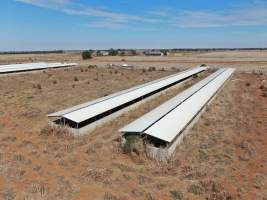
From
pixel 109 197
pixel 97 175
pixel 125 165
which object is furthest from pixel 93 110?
pixel 109 197

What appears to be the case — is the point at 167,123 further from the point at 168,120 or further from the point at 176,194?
the point at 176,194

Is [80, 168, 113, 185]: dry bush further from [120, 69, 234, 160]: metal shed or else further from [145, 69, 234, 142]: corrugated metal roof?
[145, 69, 234, 142]: corrugated metal roof

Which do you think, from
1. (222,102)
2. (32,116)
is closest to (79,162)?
(32,116)

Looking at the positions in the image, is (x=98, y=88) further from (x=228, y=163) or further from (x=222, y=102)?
(x=228, y=163)

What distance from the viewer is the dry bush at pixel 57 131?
16.7 meters

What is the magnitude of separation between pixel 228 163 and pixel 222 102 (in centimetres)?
1517

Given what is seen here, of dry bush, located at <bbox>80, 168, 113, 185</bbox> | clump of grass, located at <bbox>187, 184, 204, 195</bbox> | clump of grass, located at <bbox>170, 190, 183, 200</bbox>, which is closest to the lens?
clump of grass, located at <bbox>170, 190, 183, 200</bbox>

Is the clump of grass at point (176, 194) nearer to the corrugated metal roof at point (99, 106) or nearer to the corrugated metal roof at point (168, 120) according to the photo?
the corrugated metal roof at point (168, 120)

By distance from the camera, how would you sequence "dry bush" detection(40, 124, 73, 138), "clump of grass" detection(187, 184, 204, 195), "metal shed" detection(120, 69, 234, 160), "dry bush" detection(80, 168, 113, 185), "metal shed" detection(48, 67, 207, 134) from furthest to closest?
"metal shed" detection(48, 67, 207, 134) → "dry bush" detection(40, 124, 73, 138) → "metal shed" detection(120, 69, 234, 160) → "dry bush" detection(80, 168, 113, 185) → "clump of grass" detection(187, 184, 204, 195)

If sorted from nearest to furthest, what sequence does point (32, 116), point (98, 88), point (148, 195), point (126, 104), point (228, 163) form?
point (148, 195)
point (228, 163)
point (32, 116)
point (126, 104)
point (98, 88)

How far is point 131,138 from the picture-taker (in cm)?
1428

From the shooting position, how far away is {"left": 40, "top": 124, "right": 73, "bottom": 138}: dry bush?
54.9 feet

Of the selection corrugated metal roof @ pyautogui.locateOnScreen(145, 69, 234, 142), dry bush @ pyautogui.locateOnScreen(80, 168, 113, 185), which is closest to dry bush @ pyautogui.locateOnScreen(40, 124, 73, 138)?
corrugated metal roof @ pyautogui.locateOnScreen(145, 69, 234, 142)

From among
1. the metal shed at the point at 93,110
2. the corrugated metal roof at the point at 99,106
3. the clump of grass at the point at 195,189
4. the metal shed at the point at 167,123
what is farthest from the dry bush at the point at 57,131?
the clump of grass at the point at 195,189
